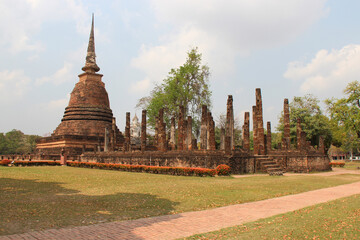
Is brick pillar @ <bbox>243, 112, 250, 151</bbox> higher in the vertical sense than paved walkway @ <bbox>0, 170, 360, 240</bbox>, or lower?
higher

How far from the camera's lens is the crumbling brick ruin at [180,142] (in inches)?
737

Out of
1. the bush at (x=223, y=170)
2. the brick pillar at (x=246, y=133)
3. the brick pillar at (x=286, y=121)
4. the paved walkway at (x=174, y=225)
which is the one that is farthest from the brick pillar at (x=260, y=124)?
the paved walkway at (x=174, y=225)

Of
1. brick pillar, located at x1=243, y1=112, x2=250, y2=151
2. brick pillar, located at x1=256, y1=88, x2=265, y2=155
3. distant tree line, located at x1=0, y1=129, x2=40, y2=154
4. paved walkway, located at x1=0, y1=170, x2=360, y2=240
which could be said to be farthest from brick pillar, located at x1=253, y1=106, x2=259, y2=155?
distant tree line, located at x1=0, y1=129, x2=40, y2=154

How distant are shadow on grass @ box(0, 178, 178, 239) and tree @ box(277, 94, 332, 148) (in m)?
35.8

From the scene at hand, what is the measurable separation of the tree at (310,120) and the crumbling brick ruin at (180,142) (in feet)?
46.2

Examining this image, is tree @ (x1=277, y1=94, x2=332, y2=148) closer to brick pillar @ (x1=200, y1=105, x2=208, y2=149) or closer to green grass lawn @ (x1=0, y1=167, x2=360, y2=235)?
brick pillar @ (x1=200, y1=105, x2=208, y2=149)

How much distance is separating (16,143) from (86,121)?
41.0 m

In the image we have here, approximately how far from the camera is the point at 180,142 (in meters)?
22.3

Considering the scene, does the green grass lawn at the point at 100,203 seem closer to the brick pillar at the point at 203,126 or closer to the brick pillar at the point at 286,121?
the brick pillar at the point at 203,126

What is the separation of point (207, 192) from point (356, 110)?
2468cm

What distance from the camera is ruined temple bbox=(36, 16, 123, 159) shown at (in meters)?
34.5

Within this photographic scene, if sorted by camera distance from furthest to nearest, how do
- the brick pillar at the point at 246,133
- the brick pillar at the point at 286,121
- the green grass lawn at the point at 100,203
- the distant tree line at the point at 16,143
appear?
1. the distant tree line at the point at 16,143
2. the brick pillar at the point at 286,121
3. the brick pillar at the point at 246,133
4. the green grass lawn at the point at 100,203

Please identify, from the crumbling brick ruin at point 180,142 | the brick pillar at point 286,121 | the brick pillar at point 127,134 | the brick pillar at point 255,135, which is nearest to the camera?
the crumbling brick ruin at point 180,142

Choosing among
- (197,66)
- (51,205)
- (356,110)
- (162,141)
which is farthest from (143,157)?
(356,110)
